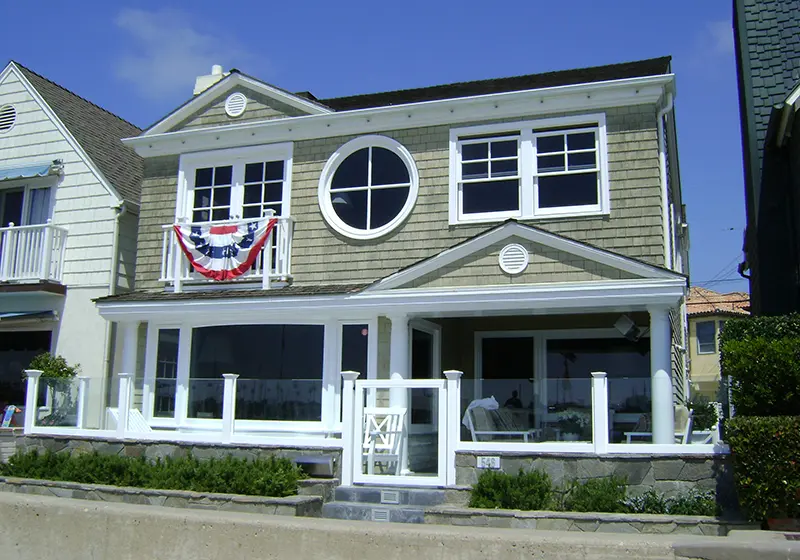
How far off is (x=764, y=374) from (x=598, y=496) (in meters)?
2.24

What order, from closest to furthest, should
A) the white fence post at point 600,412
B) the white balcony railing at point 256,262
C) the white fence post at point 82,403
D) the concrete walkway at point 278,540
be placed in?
1. the concrete walkway at point 278,540
2. the white fence post at point 600,412
3. the white fence post at point 82,403
4. the white balcony railing at point 256,262

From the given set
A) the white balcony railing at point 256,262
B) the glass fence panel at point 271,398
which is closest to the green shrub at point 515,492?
the glass fence panel at point 271,398

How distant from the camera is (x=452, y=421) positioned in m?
10.9

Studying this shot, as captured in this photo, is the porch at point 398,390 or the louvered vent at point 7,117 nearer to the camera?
the porch at point 398,390

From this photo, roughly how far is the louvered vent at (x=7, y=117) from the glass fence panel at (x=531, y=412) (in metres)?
12.9

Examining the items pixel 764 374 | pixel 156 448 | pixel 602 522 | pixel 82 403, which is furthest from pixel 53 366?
pixel 764 374

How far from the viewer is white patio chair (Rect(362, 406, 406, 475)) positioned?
11.5m

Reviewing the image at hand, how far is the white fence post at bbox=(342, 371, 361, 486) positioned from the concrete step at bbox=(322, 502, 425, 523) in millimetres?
573

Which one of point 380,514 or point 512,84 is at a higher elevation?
point 512,84

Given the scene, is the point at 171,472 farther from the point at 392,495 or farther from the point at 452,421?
the point at 452,421

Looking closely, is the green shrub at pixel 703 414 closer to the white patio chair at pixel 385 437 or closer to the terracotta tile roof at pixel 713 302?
the white patio chair at pixel 385 437

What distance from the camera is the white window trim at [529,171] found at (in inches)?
509

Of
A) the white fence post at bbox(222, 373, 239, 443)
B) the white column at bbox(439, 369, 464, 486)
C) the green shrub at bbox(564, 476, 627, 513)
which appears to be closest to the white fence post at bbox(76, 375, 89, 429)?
the white fence post at bbox(222, 373, 239, 443)

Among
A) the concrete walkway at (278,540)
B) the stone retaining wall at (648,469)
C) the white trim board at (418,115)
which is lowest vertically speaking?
the concrete walkway at (278,540)
